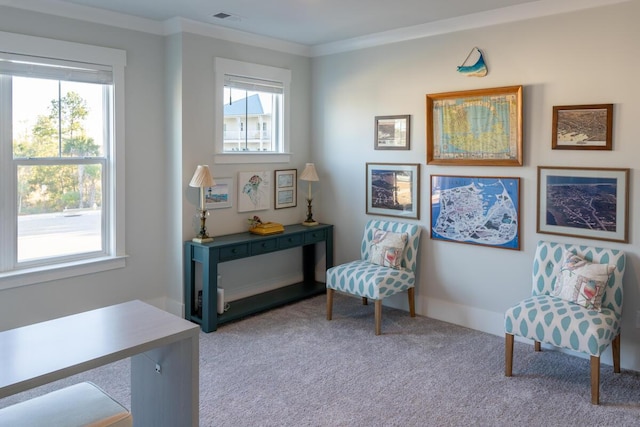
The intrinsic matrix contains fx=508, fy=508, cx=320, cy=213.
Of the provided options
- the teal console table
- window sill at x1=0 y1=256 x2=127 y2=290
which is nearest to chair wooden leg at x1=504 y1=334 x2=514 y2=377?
the teal console table

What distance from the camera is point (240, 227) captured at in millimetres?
4754

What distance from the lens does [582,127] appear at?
351cm

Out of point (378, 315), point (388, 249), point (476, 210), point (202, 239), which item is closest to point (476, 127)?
point (476, 210)

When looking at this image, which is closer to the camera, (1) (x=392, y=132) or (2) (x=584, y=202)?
(2) (x=584, y=202)

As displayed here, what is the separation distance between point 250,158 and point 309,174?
617mm

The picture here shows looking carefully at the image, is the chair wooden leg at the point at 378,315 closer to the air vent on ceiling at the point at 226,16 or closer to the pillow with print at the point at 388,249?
the pillow with print at the point at 388,249

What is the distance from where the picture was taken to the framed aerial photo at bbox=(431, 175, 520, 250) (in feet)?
12.8

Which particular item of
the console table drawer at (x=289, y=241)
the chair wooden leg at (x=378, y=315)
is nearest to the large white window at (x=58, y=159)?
the console table drawer at (x=289, y=241)

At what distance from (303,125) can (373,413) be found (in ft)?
10.5

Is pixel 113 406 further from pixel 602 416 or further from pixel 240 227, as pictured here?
Result: pixel 240 227

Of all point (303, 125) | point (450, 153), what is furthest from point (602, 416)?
point (303, 125)

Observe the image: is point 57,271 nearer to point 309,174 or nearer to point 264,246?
point 264,246

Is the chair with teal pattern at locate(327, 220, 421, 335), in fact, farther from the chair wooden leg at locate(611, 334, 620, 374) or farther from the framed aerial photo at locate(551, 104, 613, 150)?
the chair wooden leg at locate(611, 334, 620, 374)

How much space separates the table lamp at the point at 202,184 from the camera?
414cm
